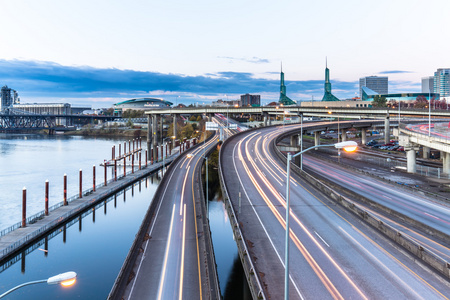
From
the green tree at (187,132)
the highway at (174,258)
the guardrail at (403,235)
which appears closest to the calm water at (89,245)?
the highway at (174,258)

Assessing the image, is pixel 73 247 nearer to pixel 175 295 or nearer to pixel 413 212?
pixel 175 295

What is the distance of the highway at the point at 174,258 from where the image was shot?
860 inches

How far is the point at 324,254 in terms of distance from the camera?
79.3 ft

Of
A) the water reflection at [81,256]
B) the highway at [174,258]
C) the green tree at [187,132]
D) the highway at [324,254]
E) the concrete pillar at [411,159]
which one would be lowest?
the water reflection at [81,256]

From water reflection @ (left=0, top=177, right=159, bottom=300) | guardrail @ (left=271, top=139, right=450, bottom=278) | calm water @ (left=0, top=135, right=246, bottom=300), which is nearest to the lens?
guardrail @ (left=271, top=139, right=450, bottom=278)

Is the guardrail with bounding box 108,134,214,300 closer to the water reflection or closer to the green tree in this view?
the water reflection

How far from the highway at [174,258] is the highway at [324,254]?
4014mm

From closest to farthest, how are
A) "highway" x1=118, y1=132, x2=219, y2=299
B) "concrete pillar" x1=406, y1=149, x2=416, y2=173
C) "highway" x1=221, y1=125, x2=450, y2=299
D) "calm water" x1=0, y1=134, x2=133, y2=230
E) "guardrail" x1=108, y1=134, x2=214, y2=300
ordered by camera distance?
1. "highway" x1=221, y1=125, x2=450, y2=299
2. "guardrail" x1=108, y1=134, x2=214, y2=300
3. "highway" x1=118, y1=132, x2=219, y2=299
4. "calm water" x1=0, y1=134, x2=133, y2=230
5. "concrete pillar" x1=406, y1=149, x2=416, y2=173

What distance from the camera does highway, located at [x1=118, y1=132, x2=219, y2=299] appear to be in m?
21.8

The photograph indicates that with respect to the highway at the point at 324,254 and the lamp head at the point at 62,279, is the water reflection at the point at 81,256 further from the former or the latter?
the lamp head at the point at 62,279

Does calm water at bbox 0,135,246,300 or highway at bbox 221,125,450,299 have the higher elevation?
highway at bbox 221,125,450,299

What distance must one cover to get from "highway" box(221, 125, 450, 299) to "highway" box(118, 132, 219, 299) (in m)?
4.01

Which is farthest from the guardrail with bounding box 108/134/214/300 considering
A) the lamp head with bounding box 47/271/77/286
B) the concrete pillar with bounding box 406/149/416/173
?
the concrete pillar with bounding box 406/149/416/173

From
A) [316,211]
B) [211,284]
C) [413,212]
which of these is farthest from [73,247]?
[413,212]
